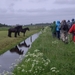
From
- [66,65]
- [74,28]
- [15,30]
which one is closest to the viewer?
[66,65]

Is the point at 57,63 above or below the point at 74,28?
below

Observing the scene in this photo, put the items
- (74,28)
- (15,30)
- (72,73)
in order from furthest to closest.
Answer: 1. (15,30)
2. (74,28)
3. (72,73)

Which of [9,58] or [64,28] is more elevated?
[64,28]

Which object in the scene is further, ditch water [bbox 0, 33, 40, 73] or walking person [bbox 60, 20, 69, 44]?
walking person [bbox 60, 20, 69, 44]

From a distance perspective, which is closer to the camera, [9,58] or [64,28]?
[9,58]

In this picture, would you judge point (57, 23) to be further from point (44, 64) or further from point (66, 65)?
point (44, 64)

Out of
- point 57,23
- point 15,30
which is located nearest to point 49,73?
point 57,23

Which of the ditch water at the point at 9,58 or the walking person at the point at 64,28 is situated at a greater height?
the walking person at the point at 64,28

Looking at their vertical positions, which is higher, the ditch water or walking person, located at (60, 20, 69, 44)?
walking person, located at (60, 20, 69, 44)

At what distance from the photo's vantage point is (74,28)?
16797mm

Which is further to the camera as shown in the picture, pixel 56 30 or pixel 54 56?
pixel 56 30

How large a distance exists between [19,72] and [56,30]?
15.2 m

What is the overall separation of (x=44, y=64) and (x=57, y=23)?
49.0ft

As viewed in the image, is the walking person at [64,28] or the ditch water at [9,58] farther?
the walking person at [64,28]
